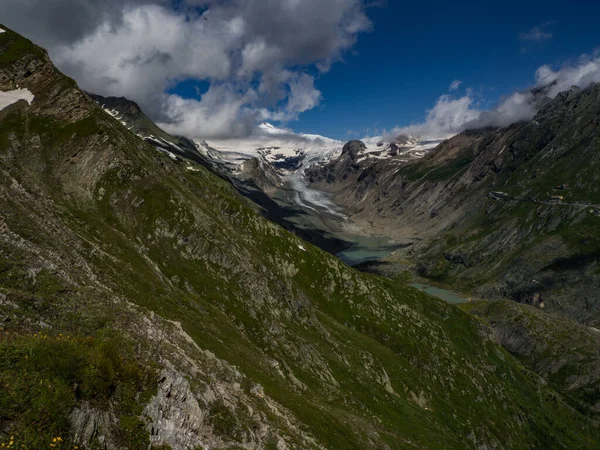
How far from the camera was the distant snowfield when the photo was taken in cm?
10169

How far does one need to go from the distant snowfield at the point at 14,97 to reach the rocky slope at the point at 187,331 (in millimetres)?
2556

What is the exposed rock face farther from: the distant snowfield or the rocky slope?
the distant snowfield

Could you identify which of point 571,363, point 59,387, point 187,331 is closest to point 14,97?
point 187,331

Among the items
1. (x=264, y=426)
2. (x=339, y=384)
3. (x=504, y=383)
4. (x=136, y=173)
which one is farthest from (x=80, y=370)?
(x=504, y=383)

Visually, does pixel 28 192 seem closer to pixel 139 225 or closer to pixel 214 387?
pixel 139 225

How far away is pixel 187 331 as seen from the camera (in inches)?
1806

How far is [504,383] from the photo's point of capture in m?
141

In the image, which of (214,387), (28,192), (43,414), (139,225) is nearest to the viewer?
(43,414)

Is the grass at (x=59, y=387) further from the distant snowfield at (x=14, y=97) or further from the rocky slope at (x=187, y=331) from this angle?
the distant snowfield at (x=14, y=97)

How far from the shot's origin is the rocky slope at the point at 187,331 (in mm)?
19531

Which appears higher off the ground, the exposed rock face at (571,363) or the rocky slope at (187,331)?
the exposed rock face at (571,363)

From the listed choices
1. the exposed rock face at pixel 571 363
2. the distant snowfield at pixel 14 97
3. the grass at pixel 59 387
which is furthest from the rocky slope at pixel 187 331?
the exposed rock face at pixel 571 363

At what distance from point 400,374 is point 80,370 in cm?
10170

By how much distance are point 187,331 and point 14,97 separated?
101m
